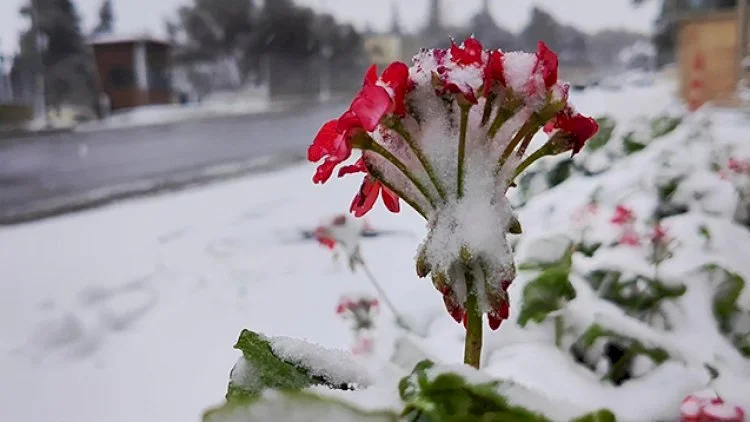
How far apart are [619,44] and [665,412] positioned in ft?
13.8

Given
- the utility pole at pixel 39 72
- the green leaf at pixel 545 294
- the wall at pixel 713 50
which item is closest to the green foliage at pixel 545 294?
the green leaf at pixel 545 294

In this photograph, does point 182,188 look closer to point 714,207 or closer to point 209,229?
point 209,229

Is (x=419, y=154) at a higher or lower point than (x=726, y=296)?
higher

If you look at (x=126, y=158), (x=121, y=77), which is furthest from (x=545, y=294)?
(x=121, y=77)

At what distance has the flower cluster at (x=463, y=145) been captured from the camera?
0.25 meters

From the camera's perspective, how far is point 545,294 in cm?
62

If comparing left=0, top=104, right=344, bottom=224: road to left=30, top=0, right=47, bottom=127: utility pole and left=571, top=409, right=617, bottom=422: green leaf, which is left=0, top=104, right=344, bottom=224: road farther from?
left=571, top=409, right=617, bottom=422: green leaf

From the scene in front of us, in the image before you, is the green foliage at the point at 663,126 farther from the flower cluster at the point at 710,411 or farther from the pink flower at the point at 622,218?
the flower cluster at the point at 710,411

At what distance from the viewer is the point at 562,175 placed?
182 centimetres

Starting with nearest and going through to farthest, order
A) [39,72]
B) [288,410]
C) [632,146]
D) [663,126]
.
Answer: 1. [288,410]
2. [632,146]
3. [663,126]
4. [39,72]

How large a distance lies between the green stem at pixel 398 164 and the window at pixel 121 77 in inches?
267

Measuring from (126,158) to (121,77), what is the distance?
9.57 ft

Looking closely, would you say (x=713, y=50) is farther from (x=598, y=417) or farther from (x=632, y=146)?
(x=598, y=417)

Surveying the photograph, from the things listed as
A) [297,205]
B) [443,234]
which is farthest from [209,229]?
[443,234]
